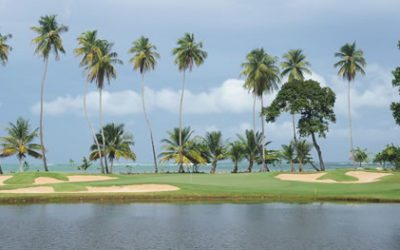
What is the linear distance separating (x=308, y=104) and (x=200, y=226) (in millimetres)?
58790

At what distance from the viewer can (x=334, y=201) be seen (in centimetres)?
4947

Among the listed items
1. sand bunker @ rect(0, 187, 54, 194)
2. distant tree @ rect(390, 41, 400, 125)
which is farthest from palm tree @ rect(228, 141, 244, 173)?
distant tree @ rect(390, 41, 400, 125)

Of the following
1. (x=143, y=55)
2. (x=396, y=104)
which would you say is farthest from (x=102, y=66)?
(x=396, y=104)

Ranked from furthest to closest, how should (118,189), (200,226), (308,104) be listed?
(308,104), (118,189), (200,226)

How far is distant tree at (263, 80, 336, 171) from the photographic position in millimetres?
88875

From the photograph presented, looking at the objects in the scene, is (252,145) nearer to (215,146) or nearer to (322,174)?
(215,146)

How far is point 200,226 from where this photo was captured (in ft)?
111

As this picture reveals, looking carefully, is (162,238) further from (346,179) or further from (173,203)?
(346,179)

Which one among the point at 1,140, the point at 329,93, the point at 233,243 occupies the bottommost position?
the point at 233,243

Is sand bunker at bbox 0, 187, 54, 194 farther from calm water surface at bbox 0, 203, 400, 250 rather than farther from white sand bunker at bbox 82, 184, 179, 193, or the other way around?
calm water surface at bbox 0, 203, 400, 250

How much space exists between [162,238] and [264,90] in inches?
2675

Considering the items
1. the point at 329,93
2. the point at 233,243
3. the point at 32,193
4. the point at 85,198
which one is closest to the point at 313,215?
the point at 233,243

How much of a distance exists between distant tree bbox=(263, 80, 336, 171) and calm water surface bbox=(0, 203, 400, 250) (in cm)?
4399

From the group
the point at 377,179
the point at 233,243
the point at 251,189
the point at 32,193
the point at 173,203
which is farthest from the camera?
the point at 377,179
